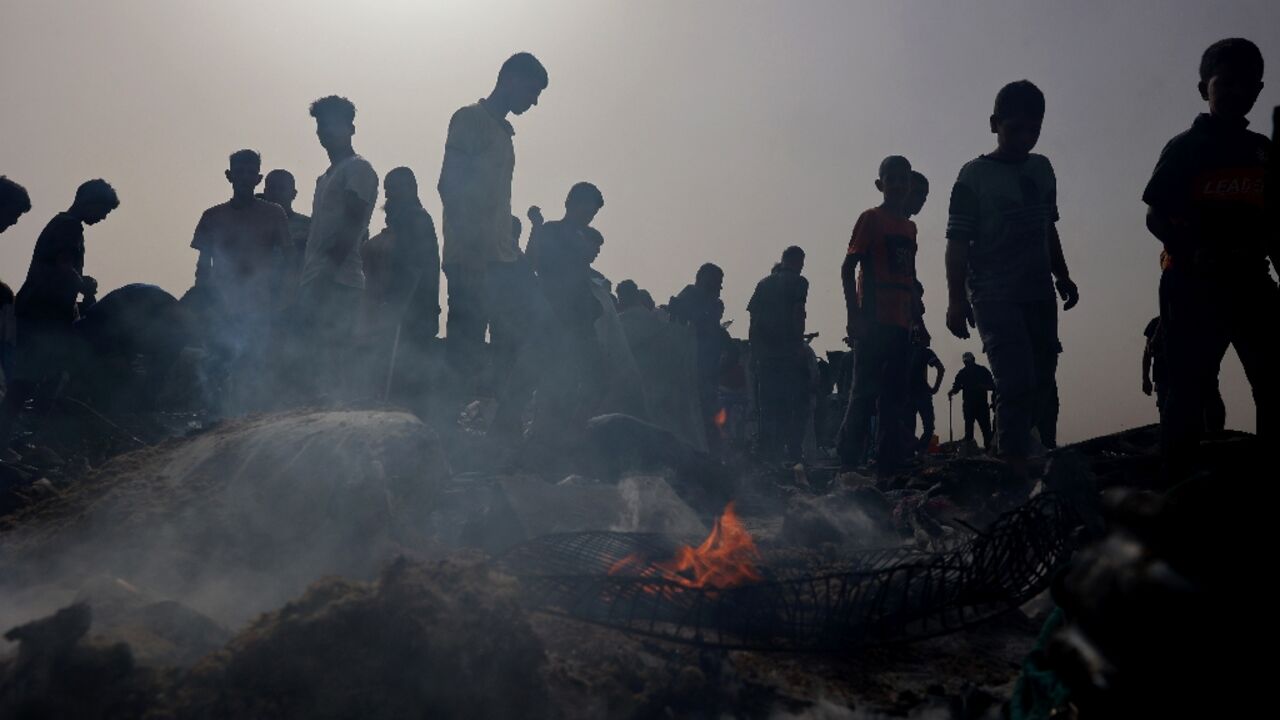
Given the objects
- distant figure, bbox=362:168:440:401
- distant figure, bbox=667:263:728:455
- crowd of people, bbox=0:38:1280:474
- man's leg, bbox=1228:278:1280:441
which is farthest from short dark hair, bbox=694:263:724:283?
man's leg, bbox=1228:278:1280:441

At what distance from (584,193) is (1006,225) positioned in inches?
138

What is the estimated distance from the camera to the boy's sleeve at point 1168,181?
424cm

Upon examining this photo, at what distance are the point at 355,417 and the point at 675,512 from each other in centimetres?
214

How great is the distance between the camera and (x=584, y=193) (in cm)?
696

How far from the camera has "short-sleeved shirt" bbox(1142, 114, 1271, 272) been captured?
411cm

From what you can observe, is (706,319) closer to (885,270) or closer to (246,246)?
(885,270)

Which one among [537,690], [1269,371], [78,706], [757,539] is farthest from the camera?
[757,539]

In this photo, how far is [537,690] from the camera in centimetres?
206

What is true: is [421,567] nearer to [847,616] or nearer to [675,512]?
[847,616]

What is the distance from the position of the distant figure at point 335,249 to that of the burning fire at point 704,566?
3527mm

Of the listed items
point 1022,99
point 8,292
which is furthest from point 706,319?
point 8,292

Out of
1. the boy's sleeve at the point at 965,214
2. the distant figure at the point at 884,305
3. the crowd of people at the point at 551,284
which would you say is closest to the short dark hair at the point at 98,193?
the crowd of people at the point at 551,284

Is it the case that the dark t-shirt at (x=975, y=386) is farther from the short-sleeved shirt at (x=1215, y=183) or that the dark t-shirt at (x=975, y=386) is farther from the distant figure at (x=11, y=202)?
the distant figure at (x=11, y=202)

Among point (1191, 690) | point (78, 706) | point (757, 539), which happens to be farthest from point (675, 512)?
point (1191, 690)
